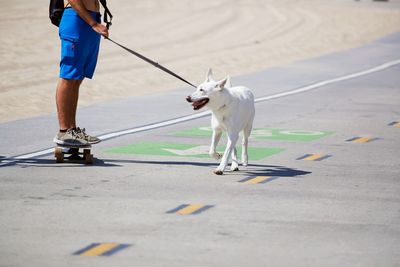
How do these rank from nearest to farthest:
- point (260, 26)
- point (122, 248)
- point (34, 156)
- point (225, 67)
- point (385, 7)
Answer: point (122, 248)
point (34, 156)
point (225, 67)
point (260, 26)
point (385, 7)

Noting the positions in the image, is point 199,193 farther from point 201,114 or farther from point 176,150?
point 201,114

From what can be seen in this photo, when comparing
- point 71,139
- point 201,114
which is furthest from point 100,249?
point 201,114

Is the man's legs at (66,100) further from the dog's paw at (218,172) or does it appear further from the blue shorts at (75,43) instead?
the dog's paw at (218,172)

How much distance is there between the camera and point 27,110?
1858cm

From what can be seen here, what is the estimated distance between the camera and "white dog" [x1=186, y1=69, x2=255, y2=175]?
11.9 meters

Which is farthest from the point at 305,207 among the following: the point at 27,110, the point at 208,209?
the point at 27,110

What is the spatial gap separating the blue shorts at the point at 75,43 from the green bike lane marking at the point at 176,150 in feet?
4.80

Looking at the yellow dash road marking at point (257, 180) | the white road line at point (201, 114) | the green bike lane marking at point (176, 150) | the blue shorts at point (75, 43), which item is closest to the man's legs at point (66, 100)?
the blue shorts at point (75, 43)

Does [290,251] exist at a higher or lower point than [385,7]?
lower

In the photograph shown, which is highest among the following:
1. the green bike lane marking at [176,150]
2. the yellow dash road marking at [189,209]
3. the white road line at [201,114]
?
the white road line at [201,114]

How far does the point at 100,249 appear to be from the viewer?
8562mm

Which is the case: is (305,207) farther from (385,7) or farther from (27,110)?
(385,7)

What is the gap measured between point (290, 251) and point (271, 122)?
8.60 m

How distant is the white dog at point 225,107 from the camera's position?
39.1 ft
